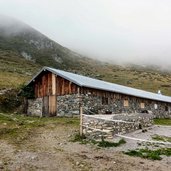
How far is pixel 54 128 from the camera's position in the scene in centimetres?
3017

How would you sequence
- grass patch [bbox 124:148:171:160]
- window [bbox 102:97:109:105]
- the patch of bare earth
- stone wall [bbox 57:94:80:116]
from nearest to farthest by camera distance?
the patch of bare earth, grass patch [bbox 124:148:171:160], stone wall [bbox 57:94:80:116], window [bbox 102:97:109:105]

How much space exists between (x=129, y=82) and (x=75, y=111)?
87.8 metres

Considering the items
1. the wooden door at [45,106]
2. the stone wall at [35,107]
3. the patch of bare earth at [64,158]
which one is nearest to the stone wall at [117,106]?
the wooden door at [45,106]

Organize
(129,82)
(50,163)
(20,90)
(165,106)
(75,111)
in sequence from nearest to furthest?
(50,163) → (75,111) → (20,90) → (165,106) → (129,82)

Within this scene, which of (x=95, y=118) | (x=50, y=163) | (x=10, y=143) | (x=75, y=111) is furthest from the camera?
(x=75, y=111)

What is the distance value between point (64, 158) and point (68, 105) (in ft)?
78.0

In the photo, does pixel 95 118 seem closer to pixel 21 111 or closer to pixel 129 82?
pixel 21 111

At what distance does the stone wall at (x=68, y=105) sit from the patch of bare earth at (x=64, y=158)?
17.1 metres

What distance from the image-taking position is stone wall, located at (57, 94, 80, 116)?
41531mm

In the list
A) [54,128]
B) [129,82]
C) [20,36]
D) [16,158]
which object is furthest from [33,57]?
[16,158]

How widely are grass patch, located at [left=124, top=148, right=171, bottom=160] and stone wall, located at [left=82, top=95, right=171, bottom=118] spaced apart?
19.8m

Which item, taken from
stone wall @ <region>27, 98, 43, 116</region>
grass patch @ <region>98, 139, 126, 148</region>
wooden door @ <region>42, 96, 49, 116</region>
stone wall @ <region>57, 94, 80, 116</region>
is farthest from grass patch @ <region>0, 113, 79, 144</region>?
stone wall @ <region>27, 98, 43, 116</region>

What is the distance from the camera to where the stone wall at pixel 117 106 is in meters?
42.3

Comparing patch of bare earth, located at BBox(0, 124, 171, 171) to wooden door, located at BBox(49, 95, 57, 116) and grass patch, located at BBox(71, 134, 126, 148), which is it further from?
wooden door, located at BBox(49, 95, 57, 116)
